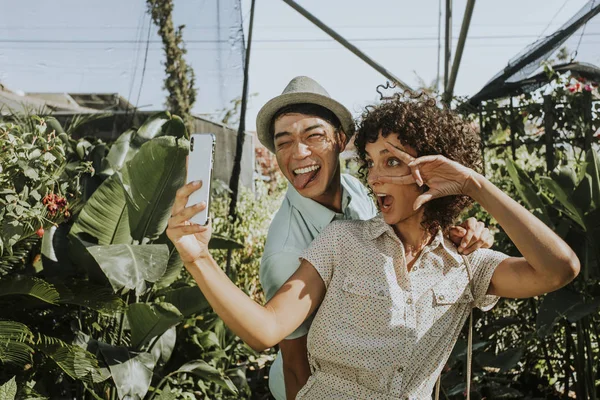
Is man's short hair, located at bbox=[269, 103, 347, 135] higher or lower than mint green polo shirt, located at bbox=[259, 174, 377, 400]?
higher

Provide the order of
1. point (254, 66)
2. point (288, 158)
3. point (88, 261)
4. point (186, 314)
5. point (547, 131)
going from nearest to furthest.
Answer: point (288, 158) < point (88, 261) < point (186, 314) < point (547, 131) < point (254, 66)

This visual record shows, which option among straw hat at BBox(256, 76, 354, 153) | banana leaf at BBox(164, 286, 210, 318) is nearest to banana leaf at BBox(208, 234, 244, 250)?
banana leaf at BBox(164, 286, 210, 318)

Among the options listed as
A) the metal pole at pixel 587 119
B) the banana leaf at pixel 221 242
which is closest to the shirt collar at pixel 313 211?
the banana leaf at pixel 221 242

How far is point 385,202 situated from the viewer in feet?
6.36

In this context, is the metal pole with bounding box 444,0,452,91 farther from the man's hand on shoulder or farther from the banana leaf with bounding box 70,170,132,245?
the man's hand on shoulder

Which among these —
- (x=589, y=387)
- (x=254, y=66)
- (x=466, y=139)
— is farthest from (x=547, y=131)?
(x=466, y=139)

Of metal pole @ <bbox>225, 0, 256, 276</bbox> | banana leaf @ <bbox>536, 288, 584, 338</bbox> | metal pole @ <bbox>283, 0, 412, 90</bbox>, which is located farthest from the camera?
metal pole @ <bbox>225, 0, 256, 276</bbox>

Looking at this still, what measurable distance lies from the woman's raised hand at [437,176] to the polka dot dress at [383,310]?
0.18 metres

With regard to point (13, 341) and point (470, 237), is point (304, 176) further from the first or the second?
point (13, 341)

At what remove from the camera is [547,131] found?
5.37 m

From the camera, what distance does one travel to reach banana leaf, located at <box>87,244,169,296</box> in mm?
3307

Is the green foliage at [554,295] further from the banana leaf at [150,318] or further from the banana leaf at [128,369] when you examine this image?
the banana leaf at [128,369]

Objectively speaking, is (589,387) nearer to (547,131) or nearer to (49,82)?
(547,131)

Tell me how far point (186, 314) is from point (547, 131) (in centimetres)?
322
